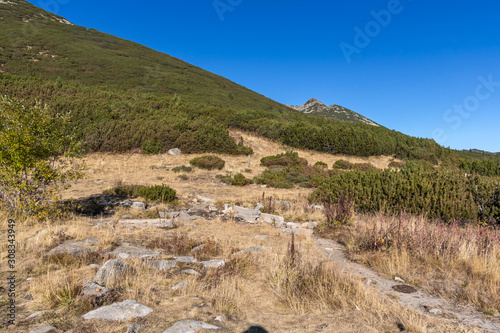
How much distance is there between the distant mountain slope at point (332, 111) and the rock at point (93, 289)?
76.1 m

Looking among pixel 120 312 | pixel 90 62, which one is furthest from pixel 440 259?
pixel 90 62

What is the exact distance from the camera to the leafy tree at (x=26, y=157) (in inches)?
274

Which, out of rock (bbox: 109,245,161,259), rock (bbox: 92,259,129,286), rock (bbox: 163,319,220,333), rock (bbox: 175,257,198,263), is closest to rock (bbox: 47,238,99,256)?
rock (bbox: 109,245,161,259)

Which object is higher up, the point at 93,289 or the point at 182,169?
the point at 182,169

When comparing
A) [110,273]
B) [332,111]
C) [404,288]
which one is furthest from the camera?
[332,111]

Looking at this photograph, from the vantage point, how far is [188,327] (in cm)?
282

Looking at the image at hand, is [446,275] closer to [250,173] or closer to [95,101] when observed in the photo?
[250,173]

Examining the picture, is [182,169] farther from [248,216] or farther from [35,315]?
[35,315]

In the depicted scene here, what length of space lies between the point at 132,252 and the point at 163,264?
3.05 ft

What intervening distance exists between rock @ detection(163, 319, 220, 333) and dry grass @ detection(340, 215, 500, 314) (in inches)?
129

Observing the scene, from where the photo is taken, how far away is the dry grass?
3.97 metres

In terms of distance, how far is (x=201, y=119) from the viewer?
26.4 m

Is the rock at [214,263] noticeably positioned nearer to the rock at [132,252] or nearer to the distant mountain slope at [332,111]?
the rock at [132,252]

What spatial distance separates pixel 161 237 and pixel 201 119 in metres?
20.9
